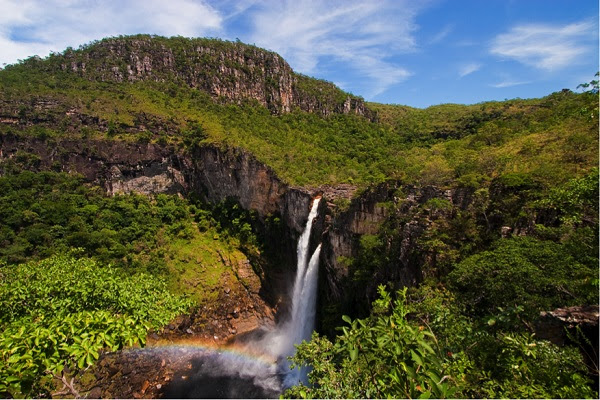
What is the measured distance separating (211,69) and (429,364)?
64204mm

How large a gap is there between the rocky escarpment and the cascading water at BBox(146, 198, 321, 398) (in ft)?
120

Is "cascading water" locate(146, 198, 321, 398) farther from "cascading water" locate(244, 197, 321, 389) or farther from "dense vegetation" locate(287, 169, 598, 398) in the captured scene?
"dense vegetation" locate(287, 169, 598, 398)

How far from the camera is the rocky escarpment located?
187 ft

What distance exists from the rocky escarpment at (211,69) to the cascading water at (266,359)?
36542 mm

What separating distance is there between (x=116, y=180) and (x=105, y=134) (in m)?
6.88

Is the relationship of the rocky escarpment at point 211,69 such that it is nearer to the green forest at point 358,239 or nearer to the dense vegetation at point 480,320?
the green forest at point 358,239

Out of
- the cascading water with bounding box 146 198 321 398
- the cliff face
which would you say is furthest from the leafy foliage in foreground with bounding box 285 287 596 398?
the cascading water with bounding box 146 198 321 398

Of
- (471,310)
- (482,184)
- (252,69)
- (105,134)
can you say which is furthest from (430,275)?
(252,69)

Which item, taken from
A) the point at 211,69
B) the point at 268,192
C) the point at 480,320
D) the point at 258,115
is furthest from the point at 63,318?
the point at 211,69

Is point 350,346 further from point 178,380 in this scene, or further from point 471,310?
point 178,380

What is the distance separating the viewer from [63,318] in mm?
6027

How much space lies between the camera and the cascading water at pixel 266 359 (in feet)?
→ 74.0

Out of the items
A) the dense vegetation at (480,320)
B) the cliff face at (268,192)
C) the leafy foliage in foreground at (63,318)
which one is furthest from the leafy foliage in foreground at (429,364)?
the cliff face at (268,192)

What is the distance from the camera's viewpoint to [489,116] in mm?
43562
